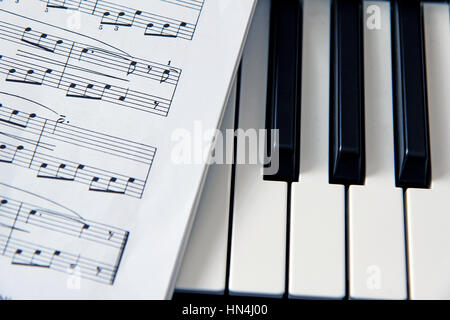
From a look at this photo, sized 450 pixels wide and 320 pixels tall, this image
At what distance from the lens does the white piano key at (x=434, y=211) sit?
2.10 ft

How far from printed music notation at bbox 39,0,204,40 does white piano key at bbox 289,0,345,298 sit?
0.20 metres

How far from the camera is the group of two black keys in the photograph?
2.18 ft

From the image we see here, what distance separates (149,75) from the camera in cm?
68

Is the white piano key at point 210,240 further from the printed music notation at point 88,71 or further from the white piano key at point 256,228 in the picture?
the printed music notation at point 88,71

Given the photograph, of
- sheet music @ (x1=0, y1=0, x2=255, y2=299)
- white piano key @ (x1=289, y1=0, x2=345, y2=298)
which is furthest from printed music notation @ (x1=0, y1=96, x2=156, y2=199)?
white piano key @ (x1=289, y1=0, x2=345, y2=298)

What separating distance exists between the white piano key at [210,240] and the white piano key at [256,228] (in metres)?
0.01

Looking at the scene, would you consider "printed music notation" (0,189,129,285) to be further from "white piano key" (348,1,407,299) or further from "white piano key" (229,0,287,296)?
"white piano key" (348,1,407,299)

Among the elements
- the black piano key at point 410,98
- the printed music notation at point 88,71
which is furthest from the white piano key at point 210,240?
the black piano key at point 410,98

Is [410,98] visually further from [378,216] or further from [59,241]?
[59,241]

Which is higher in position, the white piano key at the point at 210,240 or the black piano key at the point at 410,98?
the black piano key at the point at 410,98

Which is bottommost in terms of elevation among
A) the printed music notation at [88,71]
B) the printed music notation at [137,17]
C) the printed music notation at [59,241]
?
the printed music notation at [59,241]

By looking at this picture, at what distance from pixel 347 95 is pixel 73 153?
41 cm

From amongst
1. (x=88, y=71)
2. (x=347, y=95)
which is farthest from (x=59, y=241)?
(x=347, y=95)

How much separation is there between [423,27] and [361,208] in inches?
12.9
